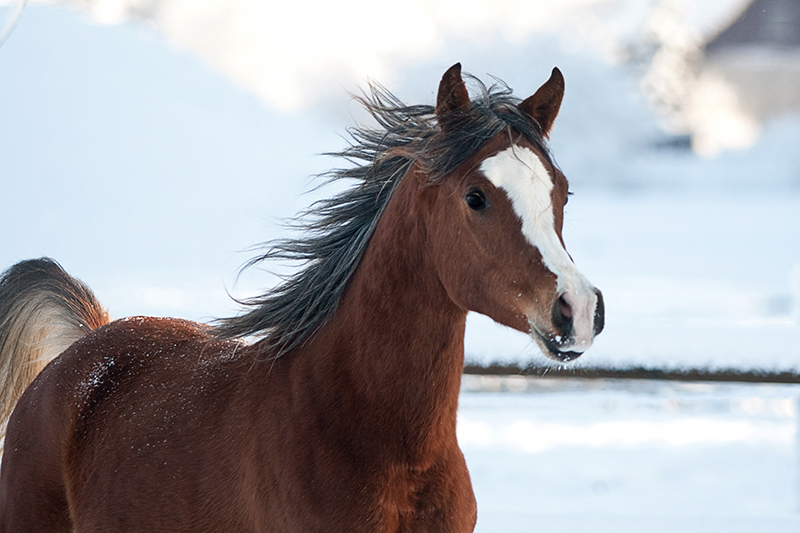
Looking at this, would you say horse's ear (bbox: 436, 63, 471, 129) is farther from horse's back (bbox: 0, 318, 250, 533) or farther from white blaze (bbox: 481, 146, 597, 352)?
horse's back (bbox: 0, 318, 250, 533)

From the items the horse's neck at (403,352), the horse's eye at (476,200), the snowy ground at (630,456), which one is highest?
the horse's eye at (476,200)

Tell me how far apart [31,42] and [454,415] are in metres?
23.6

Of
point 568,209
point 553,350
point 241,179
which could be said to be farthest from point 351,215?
point 241,179

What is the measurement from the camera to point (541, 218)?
1.62 m

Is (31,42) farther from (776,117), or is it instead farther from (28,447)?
(776,117)

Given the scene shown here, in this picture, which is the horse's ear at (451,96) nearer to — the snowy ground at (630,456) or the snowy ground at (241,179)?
the snowy ground at (630,456)

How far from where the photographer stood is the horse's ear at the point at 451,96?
1.73 m

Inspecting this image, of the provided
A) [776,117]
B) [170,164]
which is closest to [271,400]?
[170,164]

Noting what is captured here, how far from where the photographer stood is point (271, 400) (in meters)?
1.90

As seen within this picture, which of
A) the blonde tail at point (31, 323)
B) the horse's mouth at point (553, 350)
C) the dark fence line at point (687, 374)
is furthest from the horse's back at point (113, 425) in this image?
the dark fence line at point (687, 374)

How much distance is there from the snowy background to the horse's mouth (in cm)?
29

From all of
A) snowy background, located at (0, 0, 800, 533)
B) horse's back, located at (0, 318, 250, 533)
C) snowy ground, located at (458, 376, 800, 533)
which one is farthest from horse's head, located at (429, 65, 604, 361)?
snowy ground, located at (458, 376, 800, 533)

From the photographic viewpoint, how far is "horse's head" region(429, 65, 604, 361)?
1538mm

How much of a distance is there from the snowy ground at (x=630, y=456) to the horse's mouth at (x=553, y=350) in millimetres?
2060
